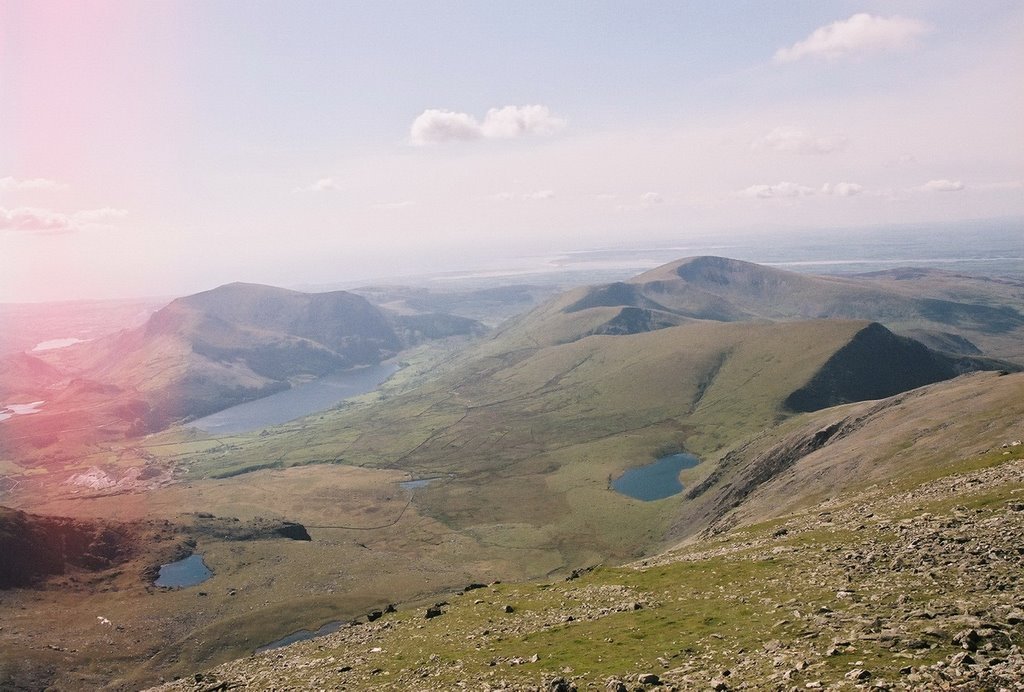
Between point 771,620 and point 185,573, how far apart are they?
513ft

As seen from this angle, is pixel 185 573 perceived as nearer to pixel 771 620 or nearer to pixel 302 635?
pixel 302 635

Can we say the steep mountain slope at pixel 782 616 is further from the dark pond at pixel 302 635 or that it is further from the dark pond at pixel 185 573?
the dark pond at pixel 185 573

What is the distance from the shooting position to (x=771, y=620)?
3559 cm

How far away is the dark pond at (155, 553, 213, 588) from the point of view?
143000 mm

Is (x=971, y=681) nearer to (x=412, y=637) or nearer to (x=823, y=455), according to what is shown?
(x=412, y=637)

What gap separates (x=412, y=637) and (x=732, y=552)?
Answer: 33521mm

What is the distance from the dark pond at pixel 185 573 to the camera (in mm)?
143000

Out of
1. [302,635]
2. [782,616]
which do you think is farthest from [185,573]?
[782,616]

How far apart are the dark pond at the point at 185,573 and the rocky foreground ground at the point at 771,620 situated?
3636 inches

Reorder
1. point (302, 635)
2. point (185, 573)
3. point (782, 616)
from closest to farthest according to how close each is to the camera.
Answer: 1. point (782, 616)
2. point (302, 635)
3. point (185, 573)

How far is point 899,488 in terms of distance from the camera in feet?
212

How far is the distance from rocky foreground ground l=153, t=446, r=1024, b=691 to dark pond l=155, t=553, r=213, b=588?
92.4m

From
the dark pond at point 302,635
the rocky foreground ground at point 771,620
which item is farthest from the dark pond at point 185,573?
the rocky foreground ground at point 771,620

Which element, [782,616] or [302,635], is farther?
[302,635]
